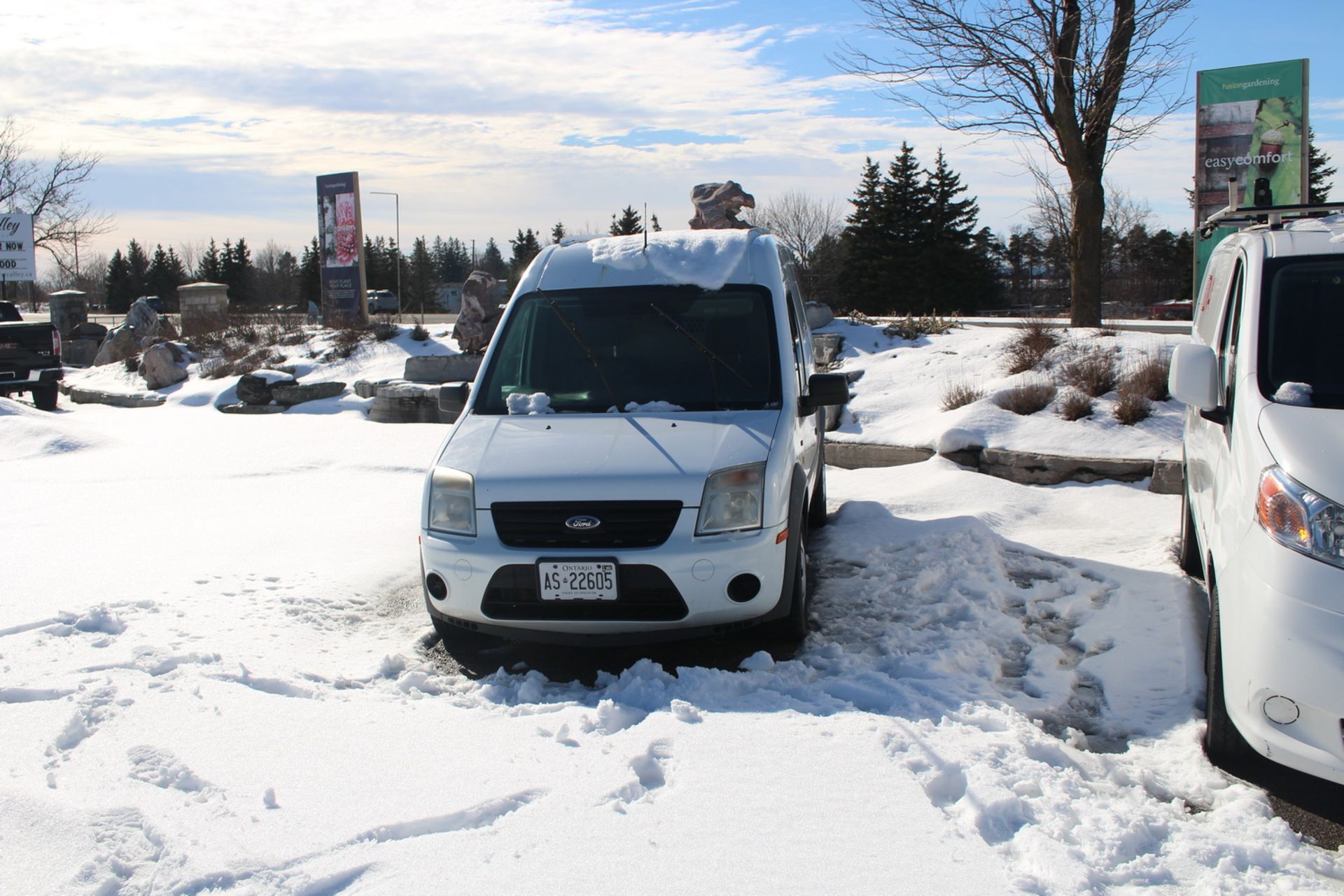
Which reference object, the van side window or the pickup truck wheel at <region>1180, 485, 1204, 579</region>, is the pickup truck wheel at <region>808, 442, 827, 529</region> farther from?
the van side window

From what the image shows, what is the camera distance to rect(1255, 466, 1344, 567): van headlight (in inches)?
114

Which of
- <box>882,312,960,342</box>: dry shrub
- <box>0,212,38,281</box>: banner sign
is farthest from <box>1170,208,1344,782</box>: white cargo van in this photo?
<box>0,212,38,281</box>: banner sign

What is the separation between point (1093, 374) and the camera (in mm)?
9039

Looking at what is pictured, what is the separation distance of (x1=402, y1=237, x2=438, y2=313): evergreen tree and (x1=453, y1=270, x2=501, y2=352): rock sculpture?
46.3 meters

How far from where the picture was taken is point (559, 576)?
164 inches

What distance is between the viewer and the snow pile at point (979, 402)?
26.8 ft

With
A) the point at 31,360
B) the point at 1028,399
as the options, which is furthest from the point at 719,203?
the point at 31,360

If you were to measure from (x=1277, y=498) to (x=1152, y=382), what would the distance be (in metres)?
6.07

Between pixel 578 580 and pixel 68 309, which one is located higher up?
pixel 68 309

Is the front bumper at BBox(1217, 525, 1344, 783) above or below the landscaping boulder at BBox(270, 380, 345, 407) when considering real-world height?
below

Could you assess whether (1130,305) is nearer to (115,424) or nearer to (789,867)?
(115,424)

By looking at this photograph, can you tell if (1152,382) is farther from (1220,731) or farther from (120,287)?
(120,287)

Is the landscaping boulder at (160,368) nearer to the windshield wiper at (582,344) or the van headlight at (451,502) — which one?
the windshield wiper at (582,344)

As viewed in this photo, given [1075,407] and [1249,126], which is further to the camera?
[1249,126]
